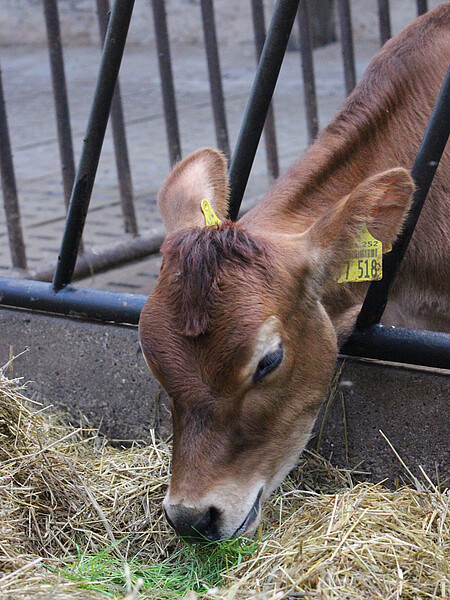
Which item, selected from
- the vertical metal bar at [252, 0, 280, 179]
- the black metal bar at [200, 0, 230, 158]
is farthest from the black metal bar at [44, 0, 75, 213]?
the vertical metal bar at [252, 0, 280, 179]

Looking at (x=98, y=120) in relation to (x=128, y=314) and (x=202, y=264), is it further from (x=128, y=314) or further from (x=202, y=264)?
(x=202, y=264)

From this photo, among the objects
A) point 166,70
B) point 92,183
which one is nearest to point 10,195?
point 166,70

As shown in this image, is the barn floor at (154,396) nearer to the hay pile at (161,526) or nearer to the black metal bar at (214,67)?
the hay pile at (161,526)

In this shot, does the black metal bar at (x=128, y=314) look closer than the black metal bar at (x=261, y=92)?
Yes

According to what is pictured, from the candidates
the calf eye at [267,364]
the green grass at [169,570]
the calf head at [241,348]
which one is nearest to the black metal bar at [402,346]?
the calf head at [241,348]

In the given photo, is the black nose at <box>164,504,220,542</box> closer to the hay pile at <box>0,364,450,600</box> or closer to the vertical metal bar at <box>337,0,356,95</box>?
the hay pile at <box>0,364,450,600</box>

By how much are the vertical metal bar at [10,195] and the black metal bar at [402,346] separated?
8.29 ft

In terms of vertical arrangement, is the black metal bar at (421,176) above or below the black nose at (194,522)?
above

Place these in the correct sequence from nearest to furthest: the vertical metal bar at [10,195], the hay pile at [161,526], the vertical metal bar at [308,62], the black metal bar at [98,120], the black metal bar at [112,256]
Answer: the hay pile at [161,526], the black metal bar at [98,120], the vertical metal bar at [10,195], the black metal bar at [112,256], the vertical metal bar at [308,62]

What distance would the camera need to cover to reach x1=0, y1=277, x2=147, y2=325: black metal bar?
10.6 feet

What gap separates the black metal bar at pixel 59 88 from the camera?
15.6 feet

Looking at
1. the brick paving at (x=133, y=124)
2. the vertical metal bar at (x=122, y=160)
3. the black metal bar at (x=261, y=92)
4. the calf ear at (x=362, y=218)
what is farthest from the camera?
the brick paving at (x=133, y=124)

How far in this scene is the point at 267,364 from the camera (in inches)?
94.0

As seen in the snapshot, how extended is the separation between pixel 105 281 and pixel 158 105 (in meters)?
5.71
